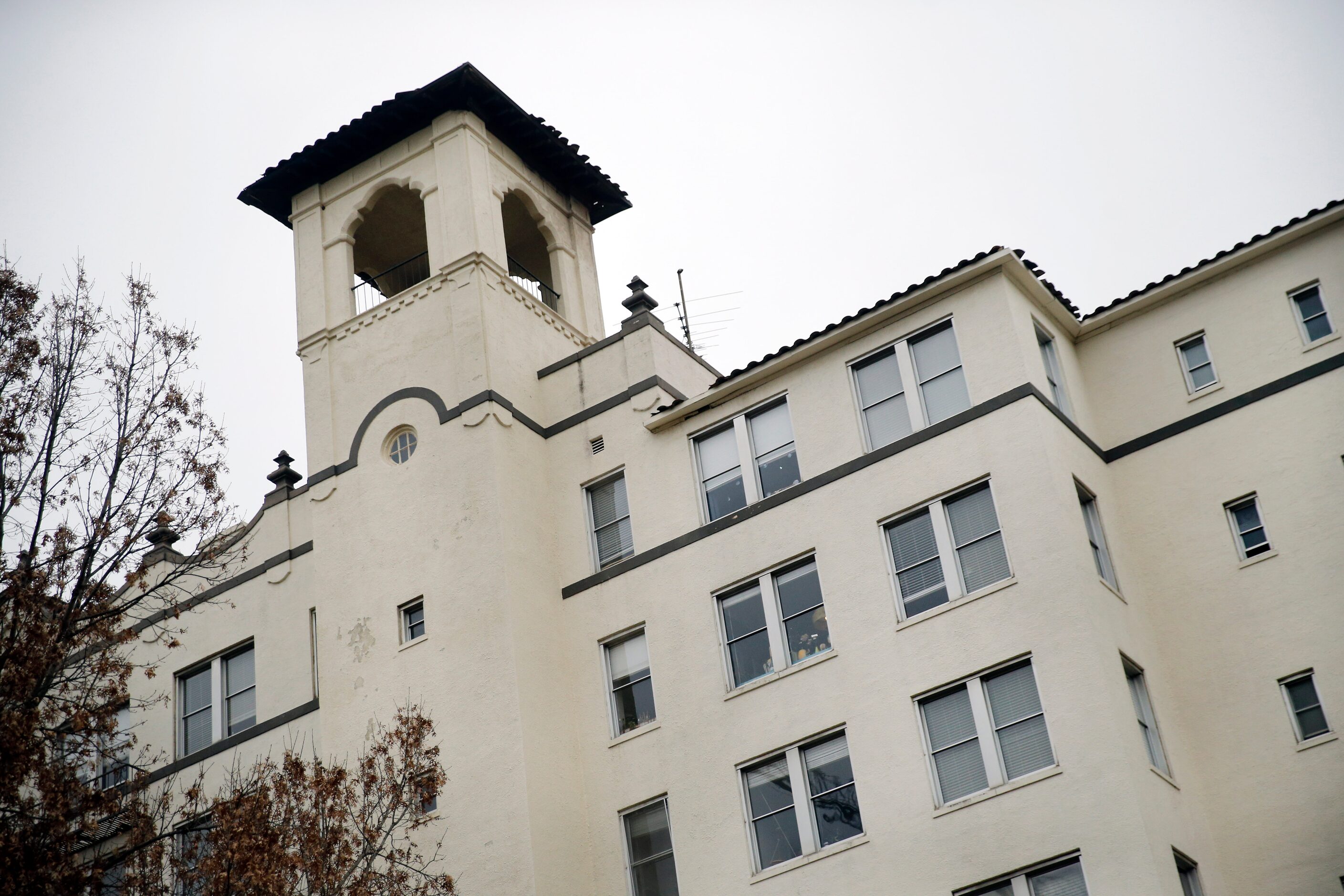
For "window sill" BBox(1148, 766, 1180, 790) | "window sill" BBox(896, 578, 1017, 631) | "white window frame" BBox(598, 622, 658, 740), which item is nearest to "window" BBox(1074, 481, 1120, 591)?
"window sill" BBox(896, 578, 1017, 631)

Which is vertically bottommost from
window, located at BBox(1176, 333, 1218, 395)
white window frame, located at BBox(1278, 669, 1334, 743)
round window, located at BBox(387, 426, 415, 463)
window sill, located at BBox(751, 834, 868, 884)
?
window sill, located at BBox(751, 834, 868, 884)

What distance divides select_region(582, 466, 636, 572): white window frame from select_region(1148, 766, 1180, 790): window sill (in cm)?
927

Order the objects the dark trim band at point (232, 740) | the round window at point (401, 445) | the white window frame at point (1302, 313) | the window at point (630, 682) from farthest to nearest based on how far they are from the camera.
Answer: the round window at point (401, 445), the dark trim band at point (232, 740), the window at point (630, 682), the white window frame at point (1302, 313)

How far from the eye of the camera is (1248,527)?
23.7m

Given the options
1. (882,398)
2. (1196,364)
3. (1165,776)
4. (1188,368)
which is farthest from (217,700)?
(1196,364)

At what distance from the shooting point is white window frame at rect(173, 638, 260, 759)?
29328mm

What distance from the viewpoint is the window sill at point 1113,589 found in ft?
75.0

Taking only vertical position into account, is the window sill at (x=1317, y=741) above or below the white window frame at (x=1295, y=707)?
below

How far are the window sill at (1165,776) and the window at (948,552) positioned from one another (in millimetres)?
3322

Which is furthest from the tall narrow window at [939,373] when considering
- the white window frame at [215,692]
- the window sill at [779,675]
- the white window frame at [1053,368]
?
the white window frame at [215,692]

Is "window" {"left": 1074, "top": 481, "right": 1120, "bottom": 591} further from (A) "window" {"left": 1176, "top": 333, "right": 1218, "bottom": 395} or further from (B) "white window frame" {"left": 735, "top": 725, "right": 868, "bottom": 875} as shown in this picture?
(B) "white window frame" {"left": 735, "top": 725, "right": 868, "bottom": 875}

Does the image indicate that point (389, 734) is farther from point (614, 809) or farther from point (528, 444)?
point (528, 444)

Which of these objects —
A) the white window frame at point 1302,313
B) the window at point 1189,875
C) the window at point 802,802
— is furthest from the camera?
the white window frame at point 1302,313

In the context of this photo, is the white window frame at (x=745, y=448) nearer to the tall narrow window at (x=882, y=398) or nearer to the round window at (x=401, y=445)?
the tall narrow window at (x=882, y=398)
